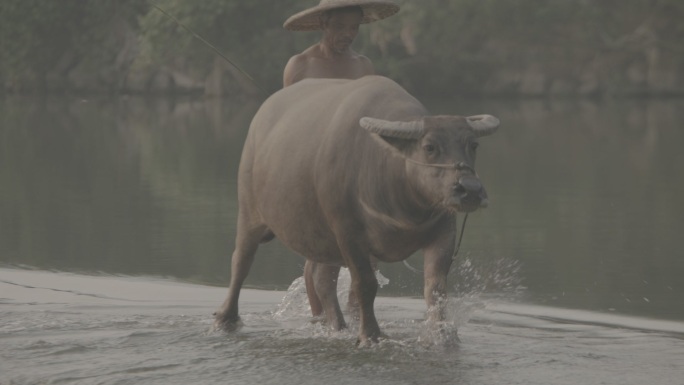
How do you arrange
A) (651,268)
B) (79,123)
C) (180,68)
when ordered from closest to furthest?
1. (651,268)
2. (79,123)
3. (180,68)

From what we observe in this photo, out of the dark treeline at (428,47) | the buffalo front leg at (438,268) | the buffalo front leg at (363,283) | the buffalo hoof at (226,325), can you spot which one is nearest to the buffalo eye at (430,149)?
the buffalo front leg at (438,268)

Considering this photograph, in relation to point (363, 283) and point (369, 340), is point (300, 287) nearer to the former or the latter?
point (369, 340)

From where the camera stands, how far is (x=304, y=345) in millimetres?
7637

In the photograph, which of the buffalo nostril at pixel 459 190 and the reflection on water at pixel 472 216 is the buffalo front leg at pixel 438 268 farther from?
the reflection on water at pixel 472 216

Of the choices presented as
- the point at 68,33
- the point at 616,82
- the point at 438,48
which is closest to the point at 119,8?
the point at 68,33

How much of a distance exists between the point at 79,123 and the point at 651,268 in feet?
71.3

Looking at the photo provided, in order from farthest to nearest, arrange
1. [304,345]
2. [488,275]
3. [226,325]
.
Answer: [488,275] → [226,325] → [304,345]

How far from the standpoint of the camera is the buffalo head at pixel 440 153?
21.4 ft

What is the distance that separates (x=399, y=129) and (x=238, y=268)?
1.93m

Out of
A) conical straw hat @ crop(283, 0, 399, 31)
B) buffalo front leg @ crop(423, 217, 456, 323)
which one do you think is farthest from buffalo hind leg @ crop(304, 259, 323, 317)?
buffalo front leg @ crop(423, 217, 456, 323)

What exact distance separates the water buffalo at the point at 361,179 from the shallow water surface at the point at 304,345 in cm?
24

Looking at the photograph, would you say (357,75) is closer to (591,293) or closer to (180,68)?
(591,293)

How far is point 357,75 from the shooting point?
28.7 ft

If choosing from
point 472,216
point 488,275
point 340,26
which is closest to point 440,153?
point 340,26
